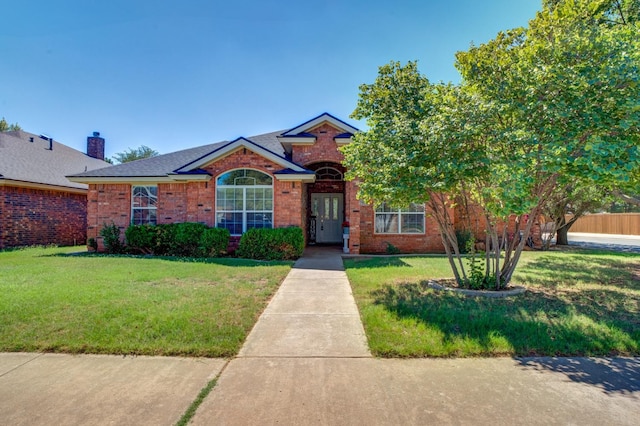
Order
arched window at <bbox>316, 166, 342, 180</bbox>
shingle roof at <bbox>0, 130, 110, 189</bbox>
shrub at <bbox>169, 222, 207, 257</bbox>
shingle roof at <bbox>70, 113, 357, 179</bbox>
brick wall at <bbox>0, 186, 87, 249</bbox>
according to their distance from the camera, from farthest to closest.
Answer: arched window at <bbox>316, 166, 342, 180</bbox>, shingle roof at <bbox>0, 130, 110, 189</bbox>, brick wall at <bbox>0, 186, 87, 249</bbox>, shingle roof at <bbox>70, 113, 357, 179</bbox>, shrub at <bbox>169, 222, 207, 257</bbox>

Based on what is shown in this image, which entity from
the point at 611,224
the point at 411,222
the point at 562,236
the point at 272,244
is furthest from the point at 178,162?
the point at 611,224

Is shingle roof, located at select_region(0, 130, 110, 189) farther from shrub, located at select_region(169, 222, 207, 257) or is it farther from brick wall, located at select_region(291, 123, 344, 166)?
brick wall, located at select_region(291, 123, 344, 166)

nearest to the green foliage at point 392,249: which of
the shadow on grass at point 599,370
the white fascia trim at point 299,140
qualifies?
the white fascia trim at point 299,140

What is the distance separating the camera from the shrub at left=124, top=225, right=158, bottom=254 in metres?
12.5

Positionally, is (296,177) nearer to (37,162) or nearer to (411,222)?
(411,222)

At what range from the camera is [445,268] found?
9.70 m

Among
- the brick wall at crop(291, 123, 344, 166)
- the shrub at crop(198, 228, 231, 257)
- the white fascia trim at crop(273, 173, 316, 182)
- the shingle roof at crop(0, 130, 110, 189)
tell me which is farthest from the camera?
the shingle roof at crop(0, 130, 110, 189)

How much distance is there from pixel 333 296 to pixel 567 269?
24.7 ft

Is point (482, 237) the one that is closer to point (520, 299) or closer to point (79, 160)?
point (520, 299)

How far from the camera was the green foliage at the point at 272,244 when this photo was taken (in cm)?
1166

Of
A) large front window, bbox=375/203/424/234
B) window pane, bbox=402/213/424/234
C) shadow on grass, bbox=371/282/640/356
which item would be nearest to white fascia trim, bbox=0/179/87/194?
large front window, bbox=375/203/424/234

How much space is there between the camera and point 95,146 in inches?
989

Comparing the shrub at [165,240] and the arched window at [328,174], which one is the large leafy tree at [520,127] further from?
the arched window at [328,174]

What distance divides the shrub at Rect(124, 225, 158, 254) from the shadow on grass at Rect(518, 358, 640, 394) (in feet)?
40.2
